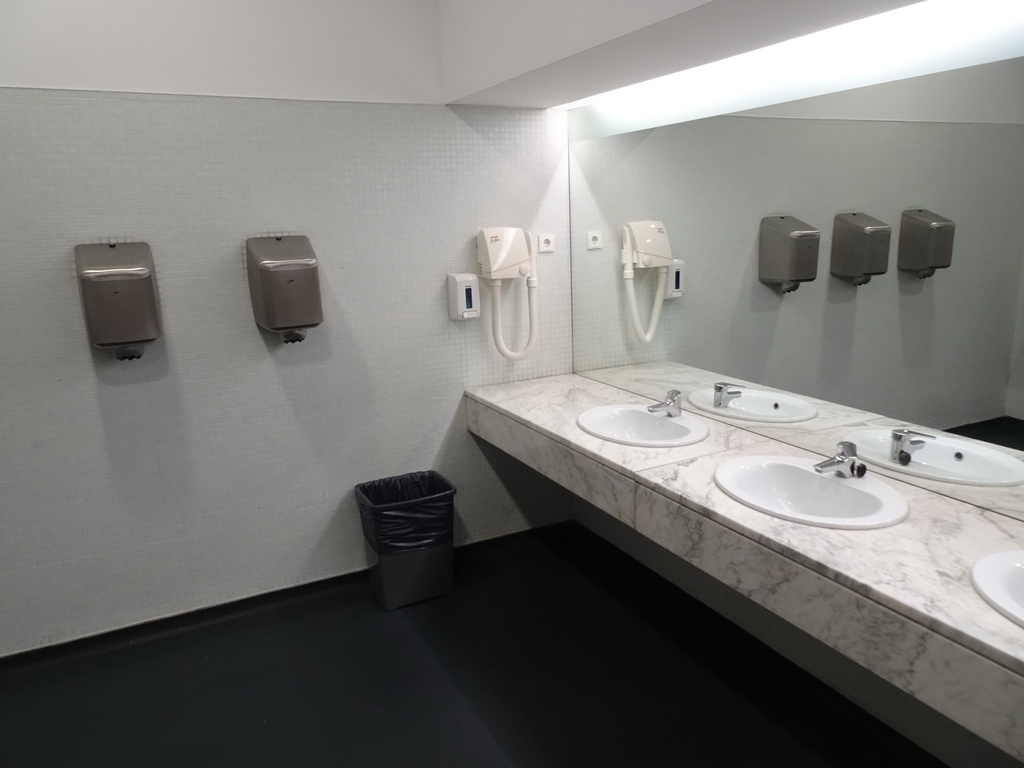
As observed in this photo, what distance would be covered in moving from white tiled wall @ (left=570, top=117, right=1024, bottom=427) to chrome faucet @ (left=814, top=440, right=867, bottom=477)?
25cm

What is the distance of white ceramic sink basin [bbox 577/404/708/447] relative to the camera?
2.45m


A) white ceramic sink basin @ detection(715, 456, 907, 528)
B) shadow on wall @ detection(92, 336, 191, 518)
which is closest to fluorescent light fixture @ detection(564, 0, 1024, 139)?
white ceramic sink basin @ detection(715, 456, 907, 528)

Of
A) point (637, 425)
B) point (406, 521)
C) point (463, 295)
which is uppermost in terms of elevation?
point (463, 295)

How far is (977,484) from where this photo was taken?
176 cm

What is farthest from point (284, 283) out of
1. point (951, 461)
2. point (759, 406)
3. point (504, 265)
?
point (951, 461)

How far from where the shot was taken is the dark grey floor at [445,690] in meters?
2.06

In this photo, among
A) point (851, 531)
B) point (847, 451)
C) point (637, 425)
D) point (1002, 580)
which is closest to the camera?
point (1002, 580)

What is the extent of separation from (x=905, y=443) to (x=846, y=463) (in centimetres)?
17

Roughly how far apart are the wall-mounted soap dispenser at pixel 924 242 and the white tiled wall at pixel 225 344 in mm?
1586

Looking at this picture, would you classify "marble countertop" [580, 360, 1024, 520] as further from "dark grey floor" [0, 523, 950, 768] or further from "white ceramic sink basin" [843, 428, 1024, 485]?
"dark grey floor" [0, 523, 950, 768]

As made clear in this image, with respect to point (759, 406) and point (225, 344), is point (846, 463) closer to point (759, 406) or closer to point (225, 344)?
point (759, 406)

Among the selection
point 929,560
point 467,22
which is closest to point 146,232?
point 467,22

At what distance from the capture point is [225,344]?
2.64 metres

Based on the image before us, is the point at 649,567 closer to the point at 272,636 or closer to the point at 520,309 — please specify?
the point at 520,309
